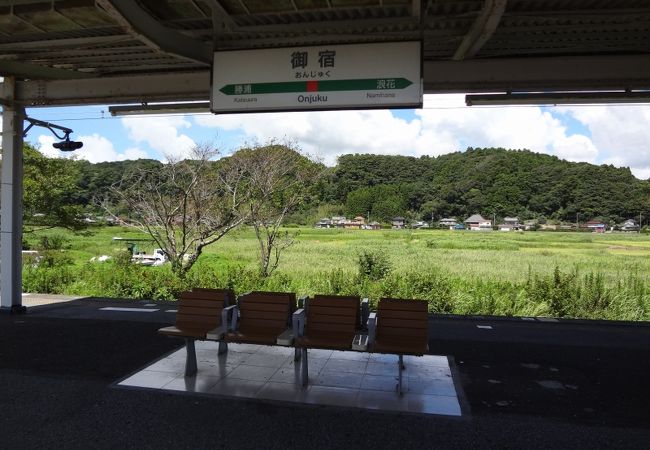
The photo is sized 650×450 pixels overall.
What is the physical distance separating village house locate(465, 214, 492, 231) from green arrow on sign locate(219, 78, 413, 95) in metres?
50.4

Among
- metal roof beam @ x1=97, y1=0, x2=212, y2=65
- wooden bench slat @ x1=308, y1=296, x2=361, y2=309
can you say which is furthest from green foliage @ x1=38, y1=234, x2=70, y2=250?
wooden bench slat @ x1=308, y1=296, x2=361, y2=309

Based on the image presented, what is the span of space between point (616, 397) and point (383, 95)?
12.0 feet

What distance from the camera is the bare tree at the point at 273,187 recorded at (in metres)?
13.6

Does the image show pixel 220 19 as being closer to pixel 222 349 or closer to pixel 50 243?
pixel 222 349

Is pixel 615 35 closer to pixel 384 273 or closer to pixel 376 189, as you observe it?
pixel 384 273

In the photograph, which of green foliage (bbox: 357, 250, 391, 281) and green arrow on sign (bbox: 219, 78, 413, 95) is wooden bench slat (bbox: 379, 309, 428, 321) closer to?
green arrow on sign (bbox: 219, 78, 413, 95)

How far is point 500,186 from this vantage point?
52.6 metres

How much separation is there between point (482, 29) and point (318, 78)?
181 cm

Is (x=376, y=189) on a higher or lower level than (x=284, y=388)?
higher

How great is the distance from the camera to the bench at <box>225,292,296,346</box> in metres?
4.69

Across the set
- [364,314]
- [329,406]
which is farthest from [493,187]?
[329,406]

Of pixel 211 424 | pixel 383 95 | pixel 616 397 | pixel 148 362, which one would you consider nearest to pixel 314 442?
pixel 211 424

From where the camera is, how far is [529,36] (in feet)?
17.9

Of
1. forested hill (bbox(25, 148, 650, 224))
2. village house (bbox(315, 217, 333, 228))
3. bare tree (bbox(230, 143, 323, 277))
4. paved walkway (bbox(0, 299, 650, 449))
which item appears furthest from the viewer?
forested hill (bbox(25, 148, 650, 224))
